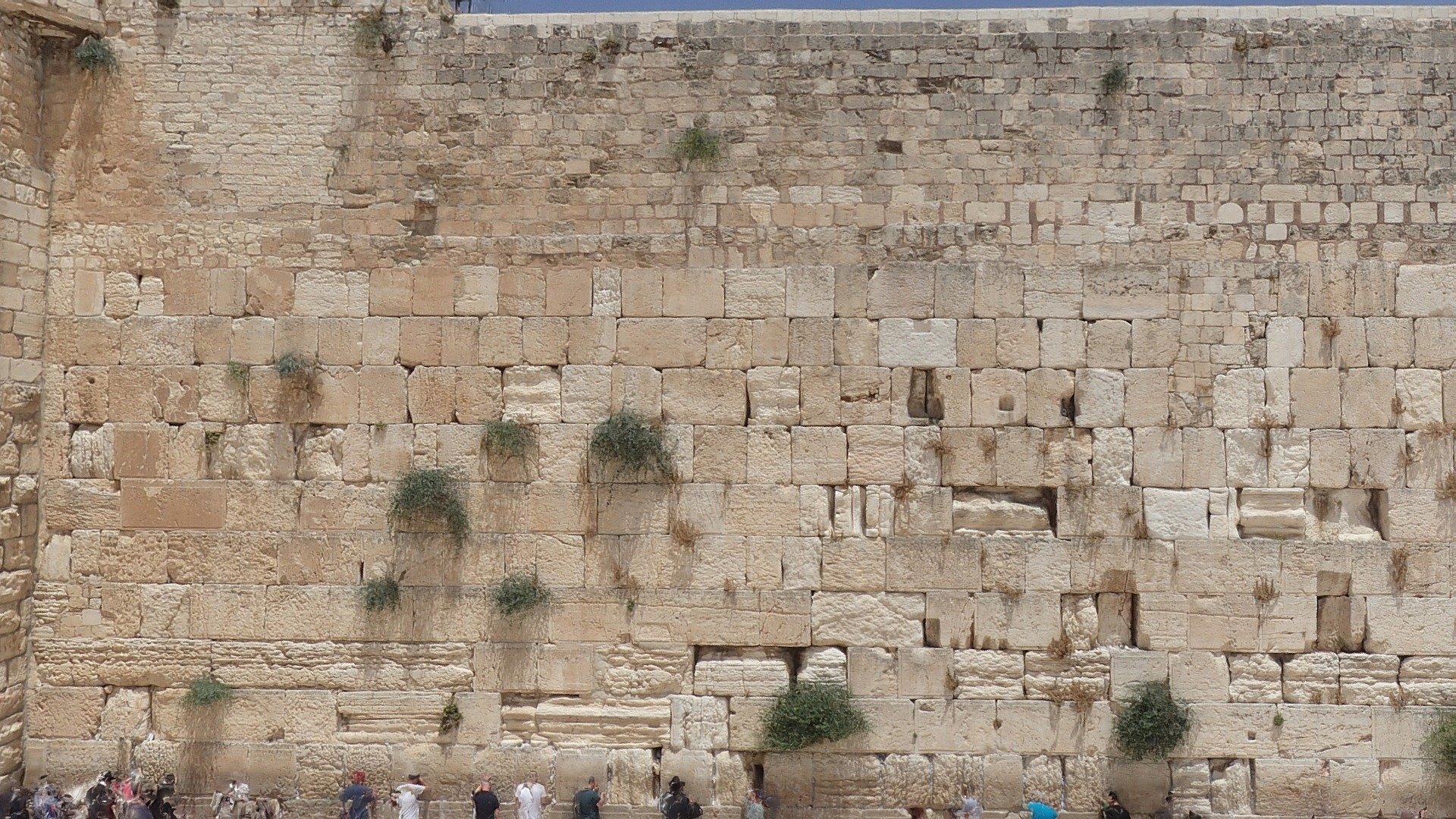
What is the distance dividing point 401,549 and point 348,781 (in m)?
1.73

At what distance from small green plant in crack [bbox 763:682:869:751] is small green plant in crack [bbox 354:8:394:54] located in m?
5.86

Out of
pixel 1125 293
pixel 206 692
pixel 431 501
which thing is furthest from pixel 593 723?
pixel 1125 293

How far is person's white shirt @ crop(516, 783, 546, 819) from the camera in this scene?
7.28m

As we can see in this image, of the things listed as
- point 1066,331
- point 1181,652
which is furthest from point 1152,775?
point 1066,331

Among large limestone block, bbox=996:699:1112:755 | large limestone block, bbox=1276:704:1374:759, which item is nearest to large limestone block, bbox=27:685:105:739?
large limestone block, bbox=996:699:1112:755

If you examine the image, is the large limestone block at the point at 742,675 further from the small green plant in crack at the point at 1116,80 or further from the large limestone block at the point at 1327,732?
the small green plant in crack at the point at 1116,80

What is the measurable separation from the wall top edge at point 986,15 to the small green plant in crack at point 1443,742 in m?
5.18

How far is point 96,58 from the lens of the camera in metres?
8.03

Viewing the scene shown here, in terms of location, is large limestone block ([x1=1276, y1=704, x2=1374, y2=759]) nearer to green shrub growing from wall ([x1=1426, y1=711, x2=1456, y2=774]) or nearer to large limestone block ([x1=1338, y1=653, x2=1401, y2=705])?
large limestone block ([x1=1338, y1=653, x2=1401, y2=705])

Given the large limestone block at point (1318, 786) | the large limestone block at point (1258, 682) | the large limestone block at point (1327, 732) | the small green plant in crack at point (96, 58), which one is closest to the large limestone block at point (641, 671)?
the large limestone block at point (1258, 682)

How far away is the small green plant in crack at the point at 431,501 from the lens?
25.0 ft

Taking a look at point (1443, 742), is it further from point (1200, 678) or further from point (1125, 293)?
point (1125, 293)

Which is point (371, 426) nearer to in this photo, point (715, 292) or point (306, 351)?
point (306, 351)

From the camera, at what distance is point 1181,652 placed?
24.5 ft
